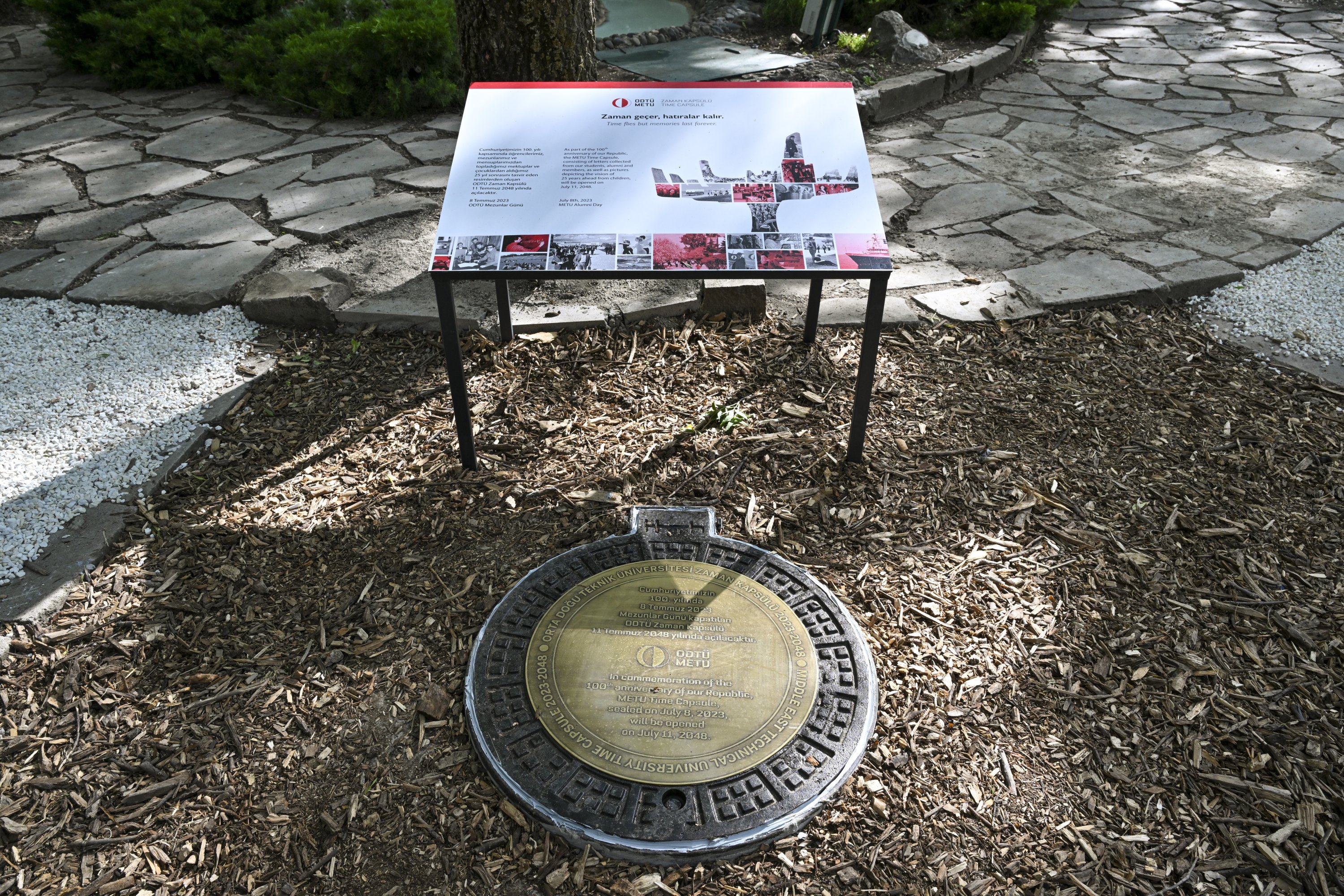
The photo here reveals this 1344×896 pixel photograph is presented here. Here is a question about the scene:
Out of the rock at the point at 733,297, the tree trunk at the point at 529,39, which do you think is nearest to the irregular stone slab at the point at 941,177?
the rock at the point at 733,297

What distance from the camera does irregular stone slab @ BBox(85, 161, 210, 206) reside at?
447 centimetres

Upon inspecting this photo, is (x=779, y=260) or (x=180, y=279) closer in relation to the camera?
(x=779, y=260)

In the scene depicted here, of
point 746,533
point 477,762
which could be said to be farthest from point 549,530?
point 477,762

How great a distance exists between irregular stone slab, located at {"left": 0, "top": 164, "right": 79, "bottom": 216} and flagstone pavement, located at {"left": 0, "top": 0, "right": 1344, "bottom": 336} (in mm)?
14

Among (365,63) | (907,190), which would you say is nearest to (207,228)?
(365,63)

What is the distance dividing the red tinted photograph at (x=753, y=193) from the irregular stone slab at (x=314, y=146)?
135 inches

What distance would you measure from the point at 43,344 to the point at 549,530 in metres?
2.33

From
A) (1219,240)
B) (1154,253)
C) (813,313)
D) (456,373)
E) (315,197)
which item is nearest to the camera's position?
(456,373)

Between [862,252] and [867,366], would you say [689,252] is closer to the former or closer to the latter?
[862,252]

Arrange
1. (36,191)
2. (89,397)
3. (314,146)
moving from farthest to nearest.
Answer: (314,146) → (36,191) → (89,397)

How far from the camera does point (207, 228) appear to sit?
4.13m

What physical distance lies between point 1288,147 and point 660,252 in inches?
189

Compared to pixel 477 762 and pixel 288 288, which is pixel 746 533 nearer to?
pixel 477 762

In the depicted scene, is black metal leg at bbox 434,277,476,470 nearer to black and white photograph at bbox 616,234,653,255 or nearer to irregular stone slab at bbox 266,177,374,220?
black and white photograph at bbox 616,234,653,255
